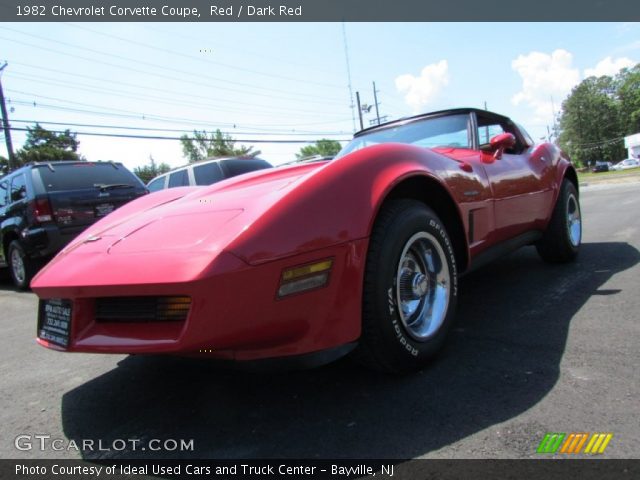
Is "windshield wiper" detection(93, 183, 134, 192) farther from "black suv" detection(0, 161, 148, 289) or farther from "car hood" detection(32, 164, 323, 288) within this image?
"car hood" detection(32, 164, 323, 288)

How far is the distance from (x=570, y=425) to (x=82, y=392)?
7.07 ft

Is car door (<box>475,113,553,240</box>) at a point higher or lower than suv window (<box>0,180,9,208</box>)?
lower

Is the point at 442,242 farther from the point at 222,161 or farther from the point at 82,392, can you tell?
the point at 222,161

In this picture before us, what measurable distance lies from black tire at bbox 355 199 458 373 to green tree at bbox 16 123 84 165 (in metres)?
47.7

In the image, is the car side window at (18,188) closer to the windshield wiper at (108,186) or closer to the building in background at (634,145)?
the windshield wiper at (108,186)

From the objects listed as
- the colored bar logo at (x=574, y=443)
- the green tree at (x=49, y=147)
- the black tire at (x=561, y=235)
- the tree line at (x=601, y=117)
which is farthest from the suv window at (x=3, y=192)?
the tree line at (x=601, y=117)

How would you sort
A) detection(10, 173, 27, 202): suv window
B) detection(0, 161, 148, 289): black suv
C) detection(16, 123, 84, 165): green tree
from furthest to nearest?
detection(16, 123, 84, 165): green tree → detection(10, 173, 27, 202): suv window → detection(0, 161, 148, 289): black suv

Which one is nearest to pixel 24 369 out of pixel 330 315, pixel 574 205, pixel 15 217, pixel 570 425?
pixel 330 315

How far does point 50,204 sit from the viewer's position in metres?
5.26

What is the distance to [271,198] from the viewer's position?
74.7 inches

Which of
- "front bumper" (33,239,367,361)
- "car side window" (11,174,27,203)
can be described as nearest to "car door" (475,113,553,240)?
"front bumper" (33,239,367,361)

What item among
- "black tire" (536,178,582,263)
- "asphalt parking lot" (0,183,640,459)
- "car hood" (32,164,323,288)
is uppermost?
"car hood" (32,164,323,288)

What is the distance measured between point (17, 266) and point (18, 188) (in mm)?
972

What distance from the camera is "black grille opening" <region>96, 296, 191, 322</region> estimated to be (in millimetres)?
1659
